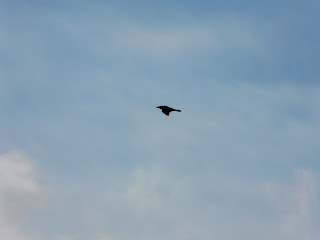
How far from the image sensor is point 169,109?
66938 mm
